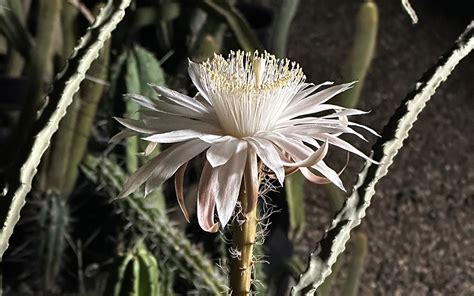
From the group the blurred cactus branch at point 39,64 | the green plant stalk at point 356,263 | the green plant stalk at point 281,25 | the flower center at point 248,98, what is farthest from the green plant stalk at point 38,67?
the flower center at point 248,98

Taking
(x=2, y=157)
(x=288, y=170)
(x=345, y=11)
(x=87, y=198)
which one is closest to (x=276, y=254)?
(x=87, y=198)

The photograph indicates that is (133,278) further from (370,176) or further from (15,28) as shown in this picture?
(15,28)

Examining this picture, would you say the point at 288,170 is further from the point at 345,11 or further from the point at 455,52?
the point at 345,11

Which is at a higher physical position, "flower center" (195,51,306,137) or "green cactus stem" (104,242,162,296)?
"flower center" (195,51,306,137)

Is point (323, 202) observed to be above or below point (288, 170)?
→ below

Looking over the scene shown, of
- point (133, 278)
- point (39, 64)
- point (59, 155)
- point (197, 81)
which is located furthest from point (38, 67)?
point (197, 81)

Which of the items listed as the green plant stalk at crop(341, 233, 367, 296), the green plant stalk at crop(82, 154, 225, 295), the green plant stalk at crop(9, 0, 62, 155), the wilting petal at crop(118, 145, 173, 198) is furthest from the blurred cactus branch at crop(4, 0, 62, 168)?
the wilting petal at crop(118, 145, 173, 198)

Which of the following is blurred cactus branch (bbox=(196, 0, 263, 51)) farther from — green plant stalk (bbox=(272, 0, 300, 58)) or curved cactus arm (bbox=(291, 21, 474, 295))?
curved cactus arm (bbox=(291, 21, 474, 295))

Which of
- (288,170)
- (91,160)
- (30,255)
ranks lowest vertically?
(30,255)

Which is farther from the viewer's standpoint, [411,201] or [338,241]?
[411,201]
